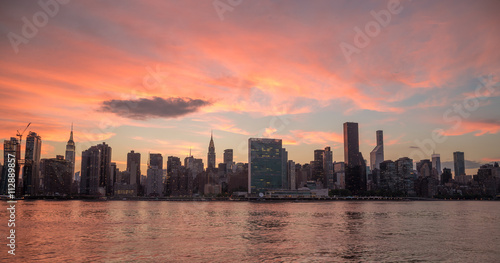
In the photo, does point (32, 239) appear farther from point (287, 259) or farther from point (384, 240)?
point (384, 240)

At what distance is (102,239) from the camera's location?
281 ft

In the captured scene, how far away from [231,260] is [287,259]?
912 centimetres

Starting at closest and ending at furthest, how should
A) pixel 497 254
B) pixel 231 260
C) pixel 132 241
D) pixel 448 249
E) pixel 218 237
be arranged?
pixel 231 260 < pixel 497 254 < pixel 448 249 < pixel 132 241 < pixel 218 237

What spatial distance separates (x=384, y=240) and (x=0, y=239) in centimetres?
8571

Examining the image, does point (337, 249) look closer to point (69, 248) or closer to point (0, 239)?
point (69, 248)

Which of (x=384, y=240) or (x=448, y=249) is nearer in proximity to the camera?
(x=448, y=249)

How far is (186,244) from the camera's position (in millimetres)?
78062

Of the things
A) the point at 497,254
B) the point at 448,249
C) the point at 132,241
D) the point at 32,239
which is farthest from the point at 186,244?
the point at 497,254

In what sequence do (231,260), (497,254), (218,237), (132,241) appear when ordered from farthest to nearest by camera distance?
(218,237)
(132,241)
(497,254)
(231,260)

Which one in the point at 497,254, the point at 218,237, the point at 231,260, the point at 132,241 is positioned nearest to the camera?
the point at 231,260

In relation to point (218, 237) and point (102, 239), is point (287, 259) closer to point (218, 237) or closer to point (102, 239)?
point (218, 237)

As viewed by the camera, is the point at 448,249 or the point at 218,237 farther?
the point at 218,237

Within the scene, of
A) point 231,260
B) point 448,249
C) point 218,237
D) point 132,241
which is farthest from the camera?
point 218,237

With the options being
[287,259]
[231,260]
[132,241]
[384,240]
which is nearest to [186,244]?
[132,241]
